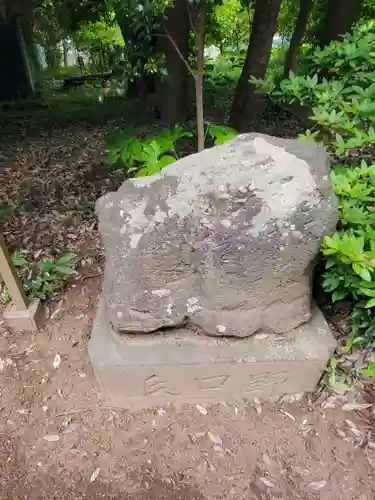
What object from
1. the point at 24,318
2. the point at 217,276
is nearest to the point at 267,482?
the point at 217,276

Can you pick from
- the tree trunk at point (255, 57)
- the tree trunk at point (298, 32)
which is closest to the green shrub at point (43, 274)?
the tree trunk at point (255, 57)

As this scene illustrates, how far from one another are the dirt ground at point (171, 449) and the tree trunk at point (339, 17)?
4818 millimetres

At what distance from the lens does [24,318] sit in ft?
9.07

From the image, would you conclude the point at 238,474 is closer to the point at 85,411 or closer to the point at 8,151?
the point at 85,411

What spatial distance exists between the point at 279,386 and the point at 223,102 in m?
5.50

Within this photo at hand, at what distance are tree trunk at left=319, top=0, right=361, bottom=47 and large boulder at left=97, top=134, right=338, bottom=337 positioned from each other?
4.26 metres

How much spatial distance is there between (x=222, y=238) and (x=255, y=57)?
3.53 m

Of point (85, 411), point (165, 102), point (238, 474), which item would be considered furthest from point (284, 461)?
point (165, 102)

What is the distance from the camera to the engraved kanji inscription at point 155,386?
2.24 metres

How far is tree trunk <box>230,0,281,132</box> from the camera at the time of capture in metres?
4.54

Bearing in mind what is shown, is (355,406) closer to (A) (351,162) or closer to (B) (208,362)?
(B) (208,362)

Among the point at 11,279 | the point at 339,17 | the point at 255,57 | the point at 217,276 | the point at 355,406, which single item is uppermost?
the point at 339,17

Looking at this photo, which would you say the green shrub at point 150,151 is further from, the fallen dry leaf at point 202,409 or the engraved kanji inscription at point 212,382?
the fallen dry leaf at point 202,409

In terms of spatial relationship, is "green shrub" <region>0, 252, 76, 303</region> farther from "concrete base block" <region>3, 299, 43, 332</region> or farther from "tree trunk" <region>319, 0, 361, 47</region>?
"tree trunk" <region>319, 0, 361, 47</region>
